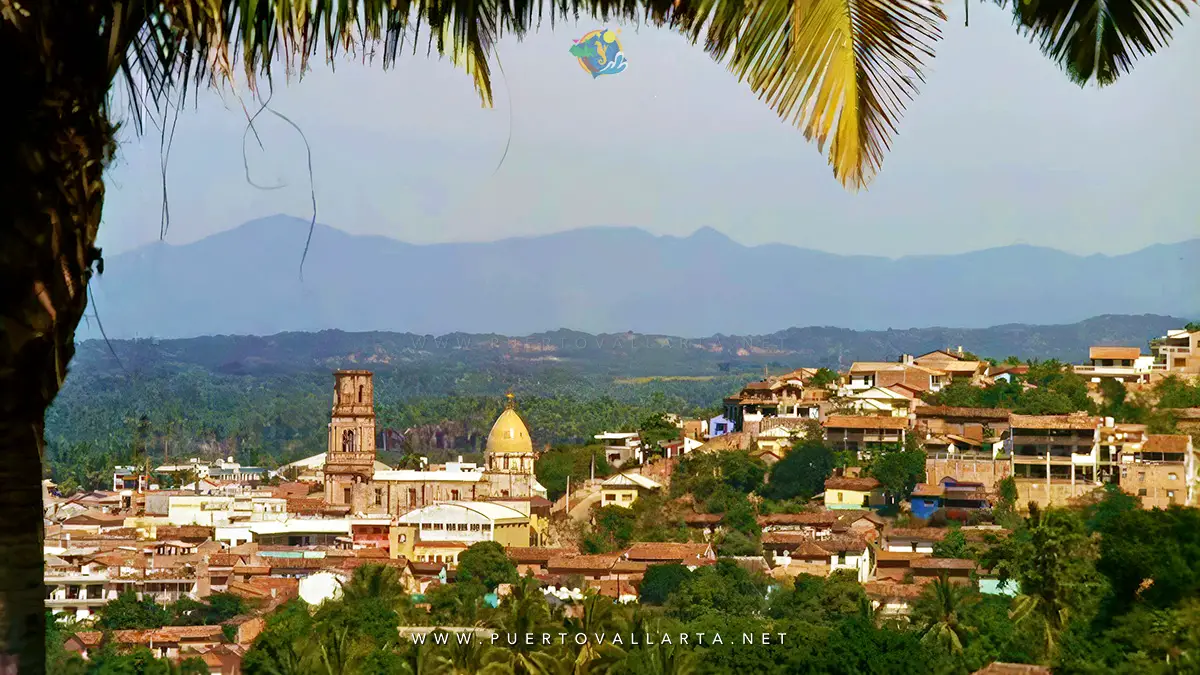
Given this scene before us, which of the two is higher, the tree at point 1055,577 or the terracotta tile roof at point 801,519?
the tree at point 1055,577

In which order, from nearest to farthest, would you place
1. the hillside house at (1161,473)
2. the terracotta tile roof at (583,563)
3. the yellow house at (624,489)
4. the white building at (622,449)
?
1. the terracotta tile roof at (583,563)
2. the hillside house at (1161,473)
3. the yellow house at (624,489)
4. the white building at (622,449)

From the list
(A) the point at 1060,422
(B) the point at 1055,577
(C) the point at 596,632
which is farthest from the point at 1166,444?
(C) the point at 596,632

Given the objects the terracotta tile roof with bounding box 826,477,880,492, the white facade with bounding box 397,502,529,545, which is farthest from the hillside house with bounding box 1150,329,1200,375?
the white facade with bounding box 397,502,529,545

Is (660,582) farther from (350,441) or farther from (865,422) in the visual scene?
(350,441)

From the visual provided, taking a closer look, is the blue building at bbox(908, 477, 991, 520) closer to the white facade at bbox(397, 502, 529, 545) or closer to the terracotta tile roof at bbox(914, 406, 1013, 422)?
the terracotta tile roof at bbox(914, 406, 1013, 422)

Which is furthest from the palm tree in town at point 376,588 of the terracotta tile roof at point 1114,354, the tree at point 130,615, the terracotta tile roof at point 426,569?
the terracotta tile roof at point 1114,354

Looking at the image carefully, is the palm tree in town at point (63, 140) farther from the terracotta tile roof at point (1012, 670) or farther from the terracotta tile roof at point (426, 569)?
the terracotta tile roof at point (426, 569)

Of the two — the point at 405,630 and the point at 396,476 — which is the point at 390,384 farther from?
the point at 405,630
